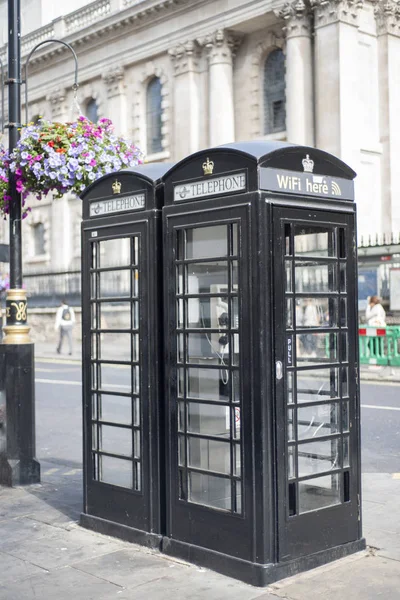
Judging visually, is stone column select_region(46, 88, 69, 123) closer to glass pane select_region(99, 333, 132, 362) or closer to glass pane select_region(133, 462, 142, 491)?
glass pane select_region(99, 333, 132, 362)

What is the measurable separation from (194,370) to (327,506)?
1225mm

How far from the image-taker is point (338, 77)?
29766 millimetres

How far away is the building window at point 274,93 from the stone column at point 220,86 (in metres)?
1.47

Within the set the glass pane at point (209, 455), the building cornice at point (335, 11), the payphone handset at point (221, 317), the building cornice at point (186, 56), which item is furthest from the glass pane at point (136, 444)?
the building cornice at point (186, 56)

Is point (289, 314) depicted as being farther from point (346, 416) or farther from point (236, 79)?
point (236, 79)

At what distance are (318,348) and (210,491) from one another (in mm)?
1162

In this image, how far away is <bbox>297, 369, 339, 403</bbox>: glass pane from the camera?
5.42m

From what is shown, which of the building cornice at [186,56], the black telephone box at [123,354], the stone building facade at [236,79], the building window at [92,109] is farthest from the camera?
the building window at [92,109]

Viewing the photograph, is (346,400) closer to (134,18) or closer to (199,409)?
(199,409)

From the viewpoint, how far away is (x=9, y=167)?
26.8 ft

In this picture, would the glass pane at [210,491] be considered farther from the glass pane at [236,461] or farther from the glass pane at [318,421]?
the glass pane at [318,421]

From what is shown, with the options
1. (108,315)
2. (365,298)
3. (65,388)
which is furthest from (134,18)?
(108,315)

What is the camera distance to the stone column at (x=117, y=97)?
38719 mm

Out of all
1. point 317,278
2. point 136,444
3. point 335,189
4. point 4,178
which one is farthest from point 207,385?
point 4,178
